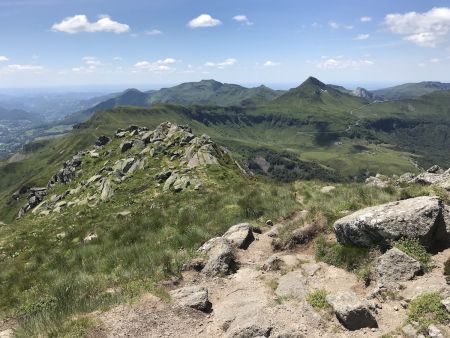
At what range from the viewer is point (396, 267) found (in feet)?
40.6

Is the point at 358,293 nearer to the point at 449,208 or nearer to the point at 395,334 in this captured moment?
the point at 395,334

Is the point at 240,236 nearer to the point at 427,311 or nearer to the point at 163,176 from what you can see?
the point at 427,311

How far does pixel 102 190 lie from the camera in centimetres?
5431

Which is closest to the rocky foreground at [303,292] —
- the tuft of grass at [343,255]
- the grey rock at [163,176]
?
the tuft of grass at [343,255]

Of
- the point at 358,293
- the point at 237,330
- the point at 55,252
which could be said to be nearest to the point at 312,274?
the point at 358,293

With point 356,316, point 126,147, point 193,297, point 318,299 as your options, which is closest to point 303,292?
point 318,299

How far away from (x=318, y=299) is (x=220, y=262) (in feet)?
15.9

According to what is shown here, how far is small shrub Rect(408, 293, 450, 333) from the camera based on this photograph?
31.6 ft

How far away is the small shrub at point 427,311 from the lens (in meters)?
9.63

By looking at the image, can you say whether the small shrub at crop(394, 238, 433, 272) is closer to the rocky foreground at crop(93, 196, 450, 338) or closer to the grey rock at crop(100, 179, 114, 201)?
the rocky foreground at crop(93, 196, 450, 338)

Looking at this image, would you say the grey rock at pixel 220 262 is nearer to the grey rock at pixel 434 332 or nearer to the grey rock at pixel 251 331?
the grey rock at pixel 251 331

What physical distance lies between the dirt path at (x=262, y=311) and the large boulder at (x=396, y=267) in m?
0.33

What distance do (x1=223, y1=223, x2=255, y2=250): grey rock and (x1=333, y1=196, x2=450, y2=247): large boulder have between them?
4.87m

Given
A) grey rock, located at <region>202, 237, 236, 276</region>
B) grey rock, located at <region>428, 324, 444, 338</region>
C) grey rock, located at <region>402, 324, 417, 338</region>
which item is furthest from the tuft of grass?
grey rock, located at <region>428, 324, 444, 338</region>
